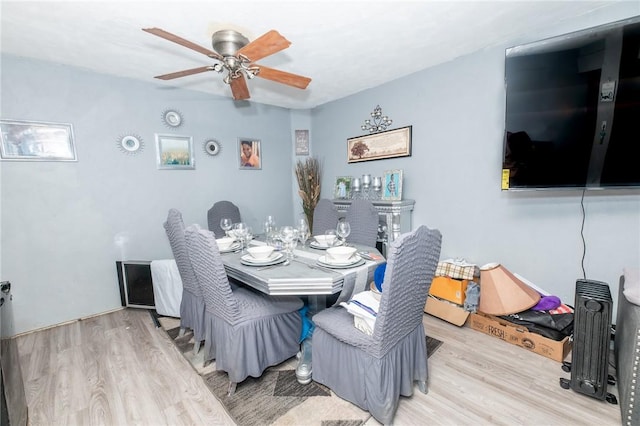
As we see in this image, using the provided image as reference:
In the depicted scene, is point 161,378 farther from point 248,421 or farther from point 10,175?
point 10,175

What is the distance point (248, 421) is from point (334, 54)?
2803mm

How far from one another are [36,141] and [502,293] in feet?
13.8

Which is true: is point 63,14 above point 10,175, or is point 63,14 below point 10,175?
above

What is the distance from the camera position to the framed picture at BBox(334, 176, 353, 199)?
11.8 feet

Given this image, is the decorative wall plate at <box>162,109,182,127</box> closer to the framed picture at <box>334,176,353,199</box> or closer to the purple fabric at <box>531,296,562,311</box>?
the framed picture at <box>334,176,353,199</box>

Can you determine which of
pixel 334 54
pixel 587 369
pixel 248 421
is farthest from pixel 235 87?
pixel 587 369

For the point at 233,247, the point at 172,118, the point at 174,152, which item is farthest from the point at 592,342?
the point at 172,118

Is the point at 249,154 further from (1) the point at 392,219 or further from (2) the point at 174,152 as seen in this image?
(1) the point at 392,219

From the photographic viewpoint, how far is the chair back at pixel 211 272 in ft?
4.68

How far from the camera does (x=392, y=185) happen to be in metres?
3.08

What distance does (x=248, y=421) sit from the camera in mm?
1406

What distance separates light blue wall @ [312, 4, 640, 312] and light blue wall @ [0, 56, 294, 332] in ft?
7.78

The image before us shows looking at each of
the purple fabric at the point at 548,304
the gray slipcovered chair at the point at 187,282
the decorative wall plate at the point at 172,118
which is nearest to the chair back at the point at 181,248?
the gray slipcovered chair at the point at 187,282

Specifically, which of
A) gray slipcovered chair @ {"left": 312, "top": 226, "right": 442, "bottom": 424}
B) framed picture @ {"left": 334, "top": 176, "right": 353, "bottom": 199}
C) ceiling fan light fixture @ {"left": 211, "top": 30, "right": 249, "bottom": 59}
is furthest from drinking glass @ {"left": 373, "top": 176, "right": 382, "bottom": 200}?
ceiling fan light fixture @ {"left": 211, "top": 30, "right": 249, "bottom": 59}
